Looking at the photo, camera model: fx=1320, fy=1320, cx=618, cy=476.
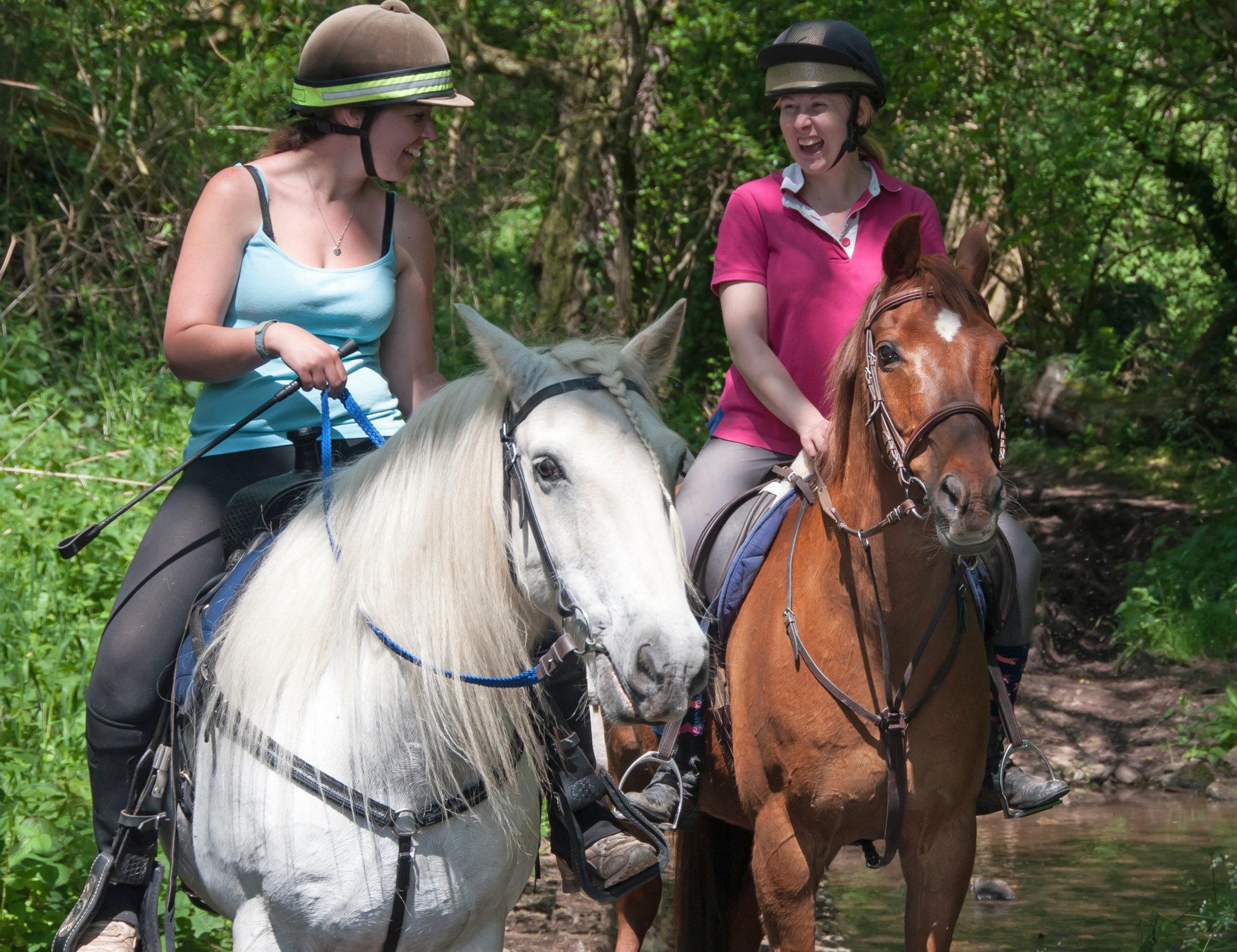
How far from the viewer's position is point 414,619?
244 centimetres

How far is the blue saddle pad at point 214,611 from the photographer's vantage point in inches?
107

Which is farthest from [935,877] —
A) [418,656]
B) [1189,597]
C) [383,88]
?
[1189,597]

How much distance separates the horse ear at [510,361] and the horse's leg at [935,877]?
6.04 ft

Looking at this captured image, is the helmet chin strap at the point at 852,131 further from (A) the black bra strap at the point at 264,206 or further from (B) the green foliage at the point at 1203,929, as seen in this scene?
(B) the green foliage at the point at 1203,929

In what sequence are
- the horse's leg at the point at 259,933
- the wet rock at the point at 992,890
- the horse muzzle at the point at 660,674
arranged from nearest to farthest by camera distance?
the horse muzzle at the point at 660,674 < the horse's leg at the point at 259,933 < the wet rock at the point at 992,890

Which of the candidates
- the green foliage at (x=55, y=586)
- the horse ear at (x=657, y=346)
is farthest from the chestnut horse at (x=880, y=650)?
the green foliage at (x=55, y=586)

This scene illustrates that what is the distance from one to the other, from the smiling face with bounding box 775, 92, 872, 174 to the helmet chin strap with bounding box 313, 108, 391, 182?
1.47m

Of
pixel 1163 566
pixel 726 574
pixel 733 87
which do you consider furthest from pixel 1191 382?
pixel 726 574

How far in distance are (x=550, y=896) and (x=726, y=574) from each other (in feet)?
7.65

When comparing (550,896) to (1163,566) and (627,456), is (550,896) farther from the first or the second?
(1163,566)

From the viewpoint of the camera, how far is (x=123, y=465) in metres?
7.34

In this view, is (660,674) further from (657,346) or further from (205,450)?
(205,450)

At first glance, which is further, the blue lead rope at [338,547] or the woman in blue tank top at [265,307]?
the woman in blue tank top at [265,307]

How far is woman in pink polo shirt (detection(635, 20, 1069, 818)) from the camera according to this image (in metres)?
3.88
